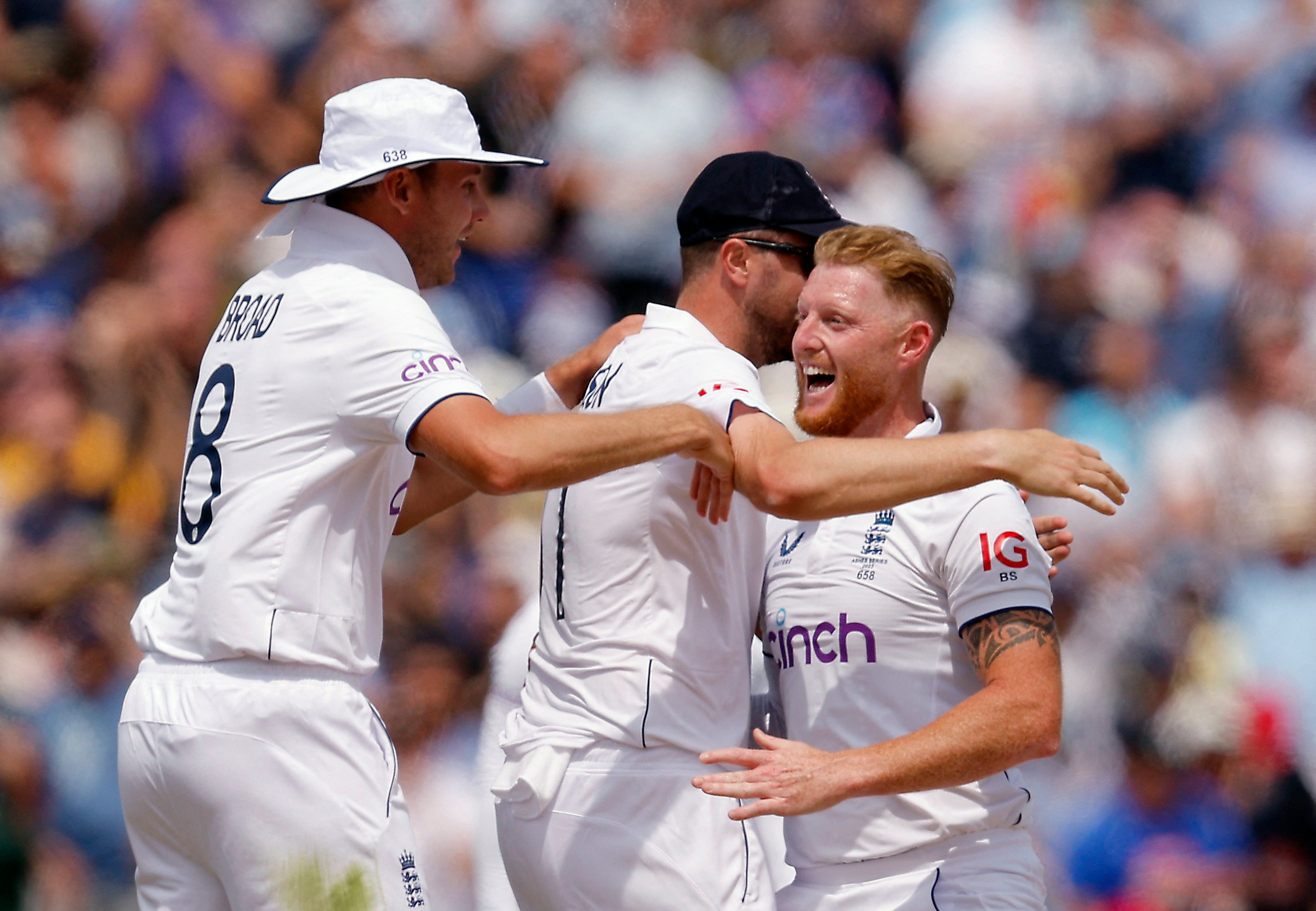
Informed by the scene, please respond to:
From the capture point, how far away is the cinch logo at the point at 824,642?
10.7 feet

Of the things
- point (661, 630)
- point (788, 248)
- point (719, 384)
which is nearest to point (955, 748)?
point (661, 630)

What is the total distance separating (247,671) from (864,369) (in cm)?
162

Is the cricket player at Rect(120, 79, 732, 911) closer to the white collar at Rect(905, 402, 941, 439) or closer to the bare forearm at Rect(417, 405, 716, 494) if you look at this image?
the bare forearm at Rect(417, 405, 716, 494)

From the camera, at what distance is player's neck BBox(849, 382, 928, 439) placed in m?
3.57

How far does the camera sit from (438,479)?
3943 mm

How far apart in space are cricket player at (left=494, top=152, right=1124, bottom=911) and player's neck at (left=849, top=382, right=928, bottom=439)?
1.12 ft

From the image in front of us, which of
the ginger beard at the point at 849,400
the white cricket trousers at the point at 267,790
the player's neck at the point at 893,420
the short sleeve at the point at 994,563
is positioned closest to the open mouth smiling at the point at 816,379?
the ginger beard at the point at 849,400

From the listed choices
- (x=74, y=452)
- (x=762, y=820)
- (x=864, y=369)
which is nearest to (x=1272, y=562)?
(x=762, y=820)

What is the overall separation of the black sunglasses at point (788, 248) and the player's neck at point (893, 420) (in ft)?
1.30

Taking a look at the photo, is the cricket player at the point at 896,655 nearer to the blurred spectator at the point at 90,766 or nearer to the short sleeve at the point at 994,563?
the short sleeve at the point at 994,563

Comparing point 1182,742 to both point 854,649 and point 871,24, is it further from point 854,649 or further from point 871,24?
point 871,24

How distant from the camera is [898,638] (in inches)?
128

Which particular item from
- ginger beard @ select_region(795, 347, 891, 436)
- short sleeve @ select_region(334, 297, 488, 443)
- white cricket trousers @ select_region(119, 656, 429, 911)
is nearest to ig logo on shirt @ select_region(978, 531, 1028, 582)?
ginger beard @ select_region(795, 347, 891, 436)

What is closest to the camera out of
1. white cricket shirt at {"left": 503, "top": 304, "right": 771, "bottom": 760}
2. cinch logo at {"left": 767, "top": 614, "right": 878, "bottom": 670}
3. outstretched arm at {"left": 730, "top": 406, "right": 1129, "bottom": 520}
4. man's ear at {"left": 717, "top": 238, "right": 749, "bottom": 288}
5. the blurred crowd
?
outstretched arm at {"left": 730, "top": 406, "right": 1129, "bottom": 520}
